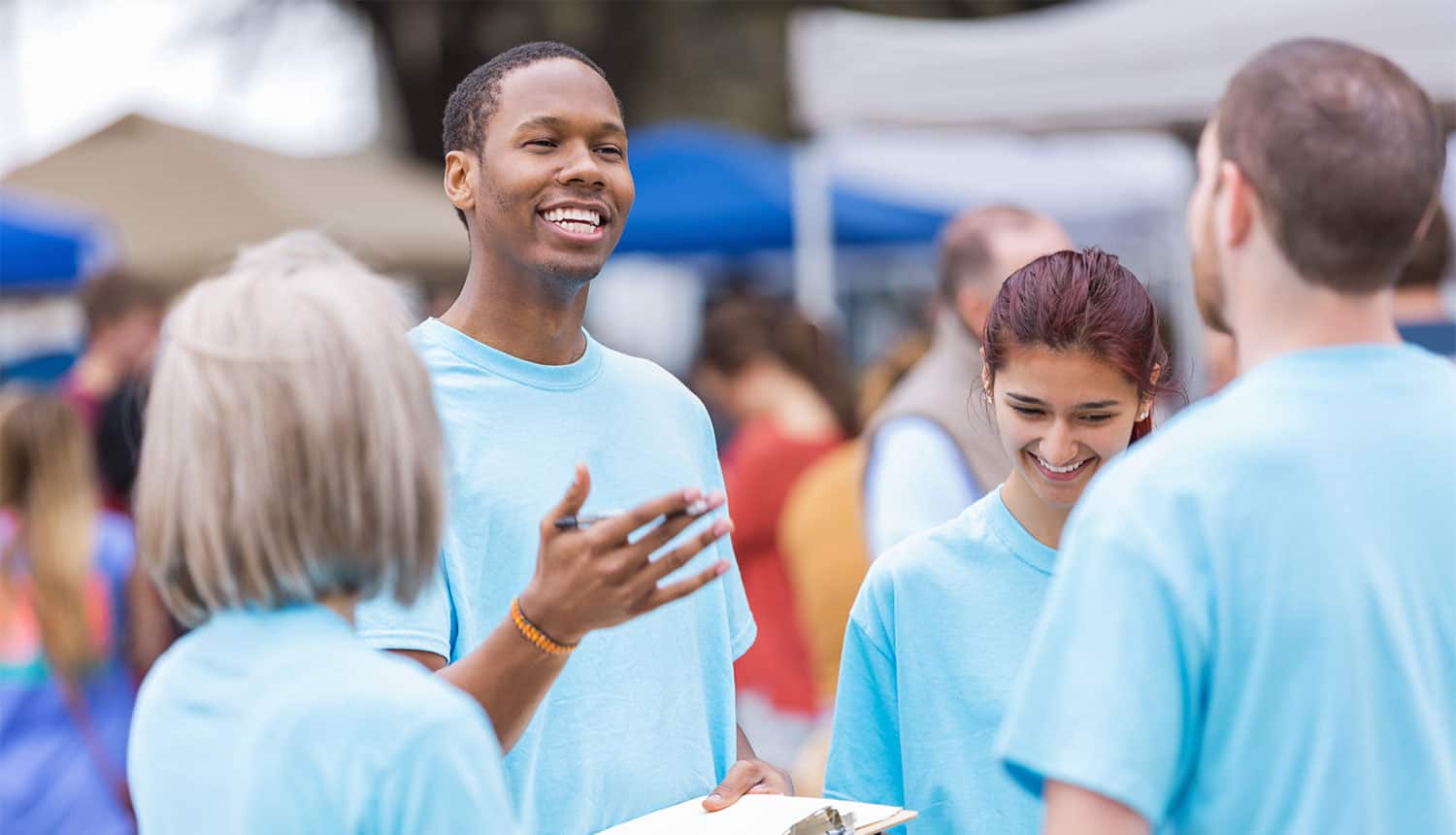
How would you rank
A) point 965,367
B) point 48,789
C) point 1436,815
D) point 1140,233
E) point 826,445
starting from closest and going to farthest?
point 1436,815
point 965,367
point 48,789
point 826,445
point 1140,233

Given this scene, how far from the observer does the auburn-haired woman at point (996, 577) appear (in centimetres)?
230

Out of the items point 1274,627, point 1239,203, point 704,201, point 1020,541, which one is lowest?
point 704,201

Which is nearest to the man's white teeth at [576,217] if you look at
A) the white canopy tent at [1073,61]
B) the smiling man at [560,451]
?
the smiling man at [560,451]

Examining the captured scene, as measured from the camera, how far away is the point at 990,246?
393 centimetres

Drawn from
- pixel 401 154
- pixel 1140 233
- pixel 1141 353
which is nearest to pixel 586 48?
pixel 401 154

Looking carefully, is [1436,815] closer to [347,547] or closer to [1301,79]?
[1301,79]

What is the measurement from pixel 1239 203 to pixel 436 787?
0.90 m

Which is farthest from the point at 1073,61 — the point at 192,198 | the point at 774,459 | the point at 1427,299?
the point at 192,198

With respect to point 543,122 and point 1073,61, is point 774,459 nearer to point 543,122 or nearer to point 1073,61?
point 1073,61

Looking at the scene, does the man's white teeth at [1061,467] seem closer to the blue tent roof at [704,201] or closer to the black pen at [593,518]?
the black pen at [593,518]

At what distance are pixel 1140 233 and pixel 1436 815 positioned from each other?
11597mm

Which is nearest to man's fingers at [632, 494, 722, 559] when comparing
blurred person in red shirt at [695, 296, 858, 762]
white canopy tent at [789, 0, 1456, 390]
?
blurred person in red shirt at [695, 296, 858, 762]

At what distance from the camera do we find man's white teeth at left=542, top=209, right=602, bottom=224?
2479 millimetres

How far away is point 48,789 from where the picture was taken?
13.6 feet
